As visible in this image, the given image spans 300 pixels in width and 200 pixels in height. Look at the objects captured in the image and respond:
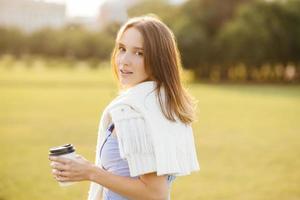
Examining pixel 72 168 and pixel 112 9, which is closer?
pixel 72 168

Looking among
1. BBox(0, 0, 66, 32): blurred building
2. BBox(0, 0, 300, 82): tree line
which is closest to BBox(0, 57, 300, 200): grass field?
BBox(0, 0, 300, 82): tree line

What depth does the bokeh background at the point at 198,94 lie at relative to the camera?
8.60 m

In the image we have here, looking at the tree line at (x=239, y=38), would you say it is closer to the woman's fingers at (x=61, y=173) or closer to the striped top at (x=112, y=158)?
the striped top at (x=112, y=158)

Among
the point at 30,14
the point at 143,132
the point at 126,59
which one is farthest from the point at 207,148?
the point at 30,14

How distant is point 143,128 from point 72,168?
12.9 inches

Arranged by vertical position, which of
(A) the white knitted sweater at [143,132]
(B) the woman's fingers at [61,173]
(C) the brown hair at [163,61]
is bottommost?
(B) the woman's fingers at [61,173]

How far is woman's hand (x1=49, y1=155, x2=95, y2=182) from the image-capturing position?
2.33 meters

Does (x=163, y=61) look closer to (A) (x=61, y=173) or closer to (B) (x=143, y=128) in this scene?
(B) (x=143, y=128)

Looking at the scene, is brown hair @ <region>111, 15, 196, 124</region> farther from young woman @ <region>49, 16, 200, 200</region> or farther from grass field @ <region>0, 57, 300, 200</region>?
grass field @ <region>0, 57, 300, 200</region>

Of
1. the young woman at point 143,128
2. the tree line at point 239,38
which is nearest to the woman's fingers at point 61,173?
the young woman at point 143,128

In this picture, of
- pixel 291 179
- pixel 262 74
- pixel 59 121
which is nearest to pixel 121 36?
pixel 291 179

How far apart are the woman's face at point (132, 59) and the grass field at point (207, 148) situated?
116 cm

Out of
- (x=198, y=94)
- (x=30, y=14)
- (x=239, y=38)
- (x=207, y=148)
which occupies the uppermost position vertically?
(x=30, y=14)

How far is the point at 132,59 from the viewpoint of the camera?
2557 mm
